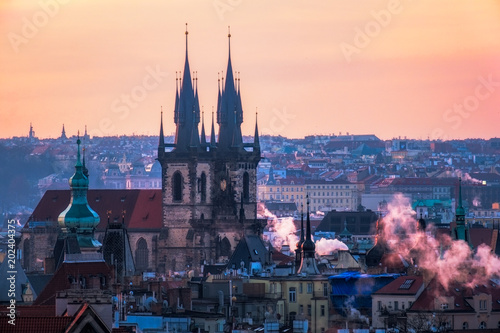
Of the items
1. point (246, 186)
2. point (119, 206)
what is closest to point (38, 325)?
point (246, 186)

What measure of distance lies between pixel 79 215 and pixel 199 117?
113 feet

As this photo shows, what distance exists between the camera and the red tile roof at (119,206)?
129m

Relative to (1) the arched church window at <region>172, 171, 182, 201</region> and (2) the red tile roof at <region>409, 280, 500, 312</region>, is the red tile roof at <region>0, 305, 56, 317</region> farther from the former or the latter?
(1) the arched church window at <region>172, 171, 182, 201</region>

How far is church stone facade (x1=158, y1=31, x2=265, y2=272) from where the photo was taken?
12488 centimetres

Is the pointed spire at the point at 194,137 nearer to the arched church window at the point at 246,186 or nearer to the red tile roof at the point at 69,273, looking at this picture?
the arched church window at the point at 246,186

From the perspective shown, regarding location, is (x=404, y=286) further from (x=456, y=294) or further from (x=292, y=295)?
(x=292, y=295)

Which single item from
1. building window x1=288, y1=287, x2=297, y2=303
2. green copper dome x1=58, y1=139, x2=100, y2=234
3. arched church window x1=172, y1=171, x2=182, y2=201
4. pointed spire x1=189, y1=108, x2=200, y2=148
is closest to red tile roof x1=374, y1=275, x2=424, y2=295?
building window x1=288, y1=287, x2=297, y2=303

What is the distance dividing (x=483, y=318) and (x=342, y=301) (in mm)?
12248

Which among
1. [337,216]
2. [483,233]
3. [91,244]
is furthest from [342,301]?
[337,216]

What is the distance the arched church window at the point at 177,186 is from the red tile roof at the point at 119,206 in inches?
79.8

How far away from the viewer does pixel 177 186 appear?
126875 mm

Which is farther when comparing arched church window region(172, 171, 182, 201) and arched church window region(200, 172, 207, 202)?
arched church window region(172, 171, 182, 201)

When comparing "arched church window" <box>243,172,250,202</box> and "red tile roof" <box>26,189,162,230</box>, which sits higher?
"arched church window" <box>243,172,250,202</box>

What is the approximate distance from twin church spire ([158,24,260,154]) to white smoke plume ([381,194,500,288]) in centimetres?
940
